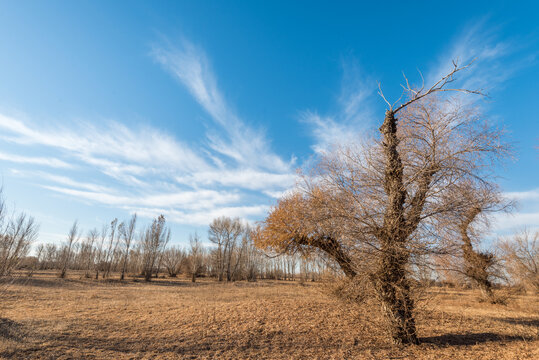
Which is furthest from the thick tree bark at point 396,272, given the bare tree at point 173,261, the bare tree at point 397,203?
the bare tree at point 173,261

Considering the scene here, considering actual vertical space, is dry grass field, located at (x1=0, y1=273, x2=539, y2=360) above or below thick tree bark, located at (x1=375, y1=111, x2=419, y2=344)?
below

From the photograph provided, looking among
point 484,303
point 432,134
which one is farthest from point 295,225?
point 484,303

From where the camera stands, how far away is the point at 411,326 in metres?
6.55

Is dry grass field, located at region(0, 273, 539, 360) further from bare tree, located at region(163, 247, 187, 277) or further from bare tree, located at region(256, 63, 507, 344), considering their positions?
bare tree, located at region(163, 247, 187, 277)

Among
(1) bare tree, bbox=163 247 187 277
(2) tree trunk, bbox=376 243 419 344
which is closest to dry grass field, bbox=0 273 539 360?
(2) tree trunk, bbox=376 243 419 344

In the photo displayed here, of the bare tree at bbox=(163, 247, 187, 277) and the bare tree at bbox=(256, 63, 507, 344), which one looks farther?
the bare tree at bbox=(163, 247, 187, 277)

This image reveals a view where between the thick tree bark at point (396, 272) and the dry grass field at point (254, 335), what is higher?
the thick tree bark at point (396, 272)

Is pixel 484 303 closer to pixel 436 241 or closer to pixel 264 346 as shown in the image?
pixel 436 241

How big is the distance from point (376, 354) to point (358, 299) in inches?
55.2

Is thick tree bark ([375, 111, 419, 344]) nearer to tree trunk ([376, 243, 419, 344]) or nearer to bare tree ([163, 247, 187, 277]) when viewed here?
tree trunk ([376, 243, 419, 344])

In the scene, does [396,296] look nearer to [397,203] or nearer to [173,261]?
Answer: [397,203]

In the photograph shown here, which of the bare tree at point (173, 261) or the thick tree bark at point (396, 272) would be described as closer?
the thick tree bark at point (396, 272)

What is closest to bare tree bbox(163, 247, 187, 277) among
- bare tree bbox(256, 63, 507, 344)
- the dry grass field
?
the dry grass field

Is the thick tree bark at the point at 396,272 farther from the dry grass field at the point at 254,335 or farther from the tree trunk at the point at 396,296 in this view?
the dry grass field at the point at 254,335
